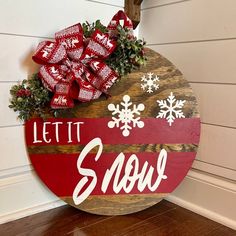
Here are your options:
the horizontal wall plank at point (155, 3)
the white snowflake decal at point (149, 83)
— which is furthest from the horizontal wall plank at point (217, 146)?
the horizontal wall plank at point (155, 3)

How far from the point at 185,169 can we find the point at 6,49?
2.34ft

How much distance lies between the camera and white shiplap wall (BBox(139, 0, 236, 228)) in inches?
39.0

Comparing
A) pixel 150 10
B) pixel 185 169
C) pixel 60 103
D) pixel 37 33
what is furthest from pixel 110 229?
pixel 150 10

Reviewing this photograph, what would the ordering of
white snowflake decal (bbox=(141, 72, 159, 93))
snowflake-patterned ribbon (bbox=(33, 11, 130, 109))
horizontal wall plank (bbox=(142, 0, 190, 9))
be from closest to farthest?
snowflake-patterned ribbon (bbox=(33, 11, 130, 109)) → white snowflake decal (bbox=(141, 72, 159, 93)) → horizontal wall plank (bbox=(142, 0, 190, 9))

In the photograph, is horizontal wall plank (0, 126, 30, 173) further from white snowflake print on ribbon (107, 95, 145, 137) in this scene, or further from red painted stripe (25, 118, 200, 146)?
white snowflake print on ribbon (107, 95, 145, 137)

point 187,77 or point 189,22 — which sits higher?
point 189,22

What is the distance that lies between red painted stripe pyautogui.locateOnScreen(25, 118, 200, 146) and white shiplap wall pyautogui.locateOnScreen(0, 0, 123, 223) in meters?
0.07

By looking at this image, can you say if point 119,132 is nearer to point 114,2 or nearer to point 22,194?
point 22,194

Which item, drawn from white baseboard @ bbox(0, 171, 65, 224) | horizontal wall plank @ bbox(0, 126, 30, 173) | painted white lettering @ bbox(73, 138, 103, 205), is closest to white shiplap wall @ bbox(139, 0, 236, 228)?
painted white lettering @ bbox(73, 138, 103, 205)

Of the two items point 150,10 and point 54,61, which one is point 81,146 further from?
point 150,10

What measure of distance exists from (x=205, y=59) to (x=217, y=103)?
16cm

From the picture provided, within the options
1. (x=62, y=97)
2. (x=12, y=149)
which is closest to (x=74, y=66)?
(x=62, y=97)

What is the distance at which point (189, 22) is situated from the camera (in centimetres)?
109

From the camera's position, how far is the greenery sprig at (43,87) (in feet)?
3.18
